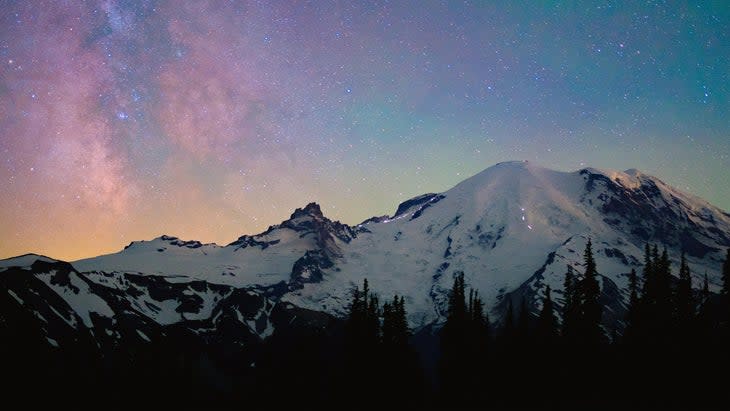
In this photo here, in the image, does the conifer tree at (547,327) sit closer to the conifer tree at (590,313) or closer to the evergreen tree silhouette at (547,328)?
the evergreen tree silhouette at (547,328)

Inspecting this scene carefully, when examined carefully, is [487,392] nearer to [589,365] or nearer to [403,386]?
[403,386]

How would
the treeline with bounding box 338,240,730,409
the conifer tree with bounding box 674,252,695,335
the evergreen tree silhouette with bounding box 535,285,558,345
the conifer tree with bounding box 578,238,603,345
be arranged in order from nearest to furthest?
the treeline with bounding box 338,240,730,409, the conifer tree with bounding box 674,252,695,335, the conifer tree with bounding box 578,238,603,345, the evergreen tree silhouette with bounding box 535,285,558,345

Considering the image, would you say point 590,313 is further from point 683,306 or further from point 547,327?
point 547,327

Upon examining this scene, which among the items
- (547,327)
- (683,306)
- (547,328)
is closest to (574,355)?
(547,328)

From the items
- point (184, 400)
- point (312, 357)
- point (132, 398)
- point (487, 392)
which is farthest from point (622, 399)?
point (184, 400)

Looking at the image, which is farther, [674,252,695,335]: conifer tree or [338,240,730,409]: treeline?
[674,252,695,335]: conifer tree

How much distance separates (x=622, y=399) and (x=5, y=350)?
143 metres

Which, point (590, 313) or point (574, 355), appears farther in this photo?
point (574, 355)

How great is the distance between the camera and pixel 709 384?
6034cm

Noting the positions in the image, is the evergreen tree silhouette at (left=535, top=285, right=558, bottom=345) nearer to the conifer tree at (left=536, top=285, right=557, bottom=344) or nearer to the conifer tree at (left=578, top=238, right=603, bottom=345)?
the conifer tree at (left=536, top=285, right=557, bottom=344)

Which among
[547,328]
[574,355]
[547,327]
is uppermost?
[547,327]

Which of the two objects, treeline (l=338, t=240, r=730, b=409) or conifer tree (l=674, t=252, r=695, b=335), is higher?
conifer tree (l=674, t=252, r=695, b=335)

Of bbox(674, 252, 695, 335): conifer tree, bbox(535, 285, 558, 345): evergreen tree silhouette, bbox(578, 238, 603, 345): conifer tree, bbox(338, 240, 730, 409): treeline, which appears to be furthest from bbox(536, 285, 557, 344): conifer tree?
bbox(674, 252, 695, 335): conifer tree

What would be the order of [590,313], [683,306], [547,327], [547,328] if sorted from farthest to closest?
[547,327] → [547,328] → [683,306] → [590,313]
